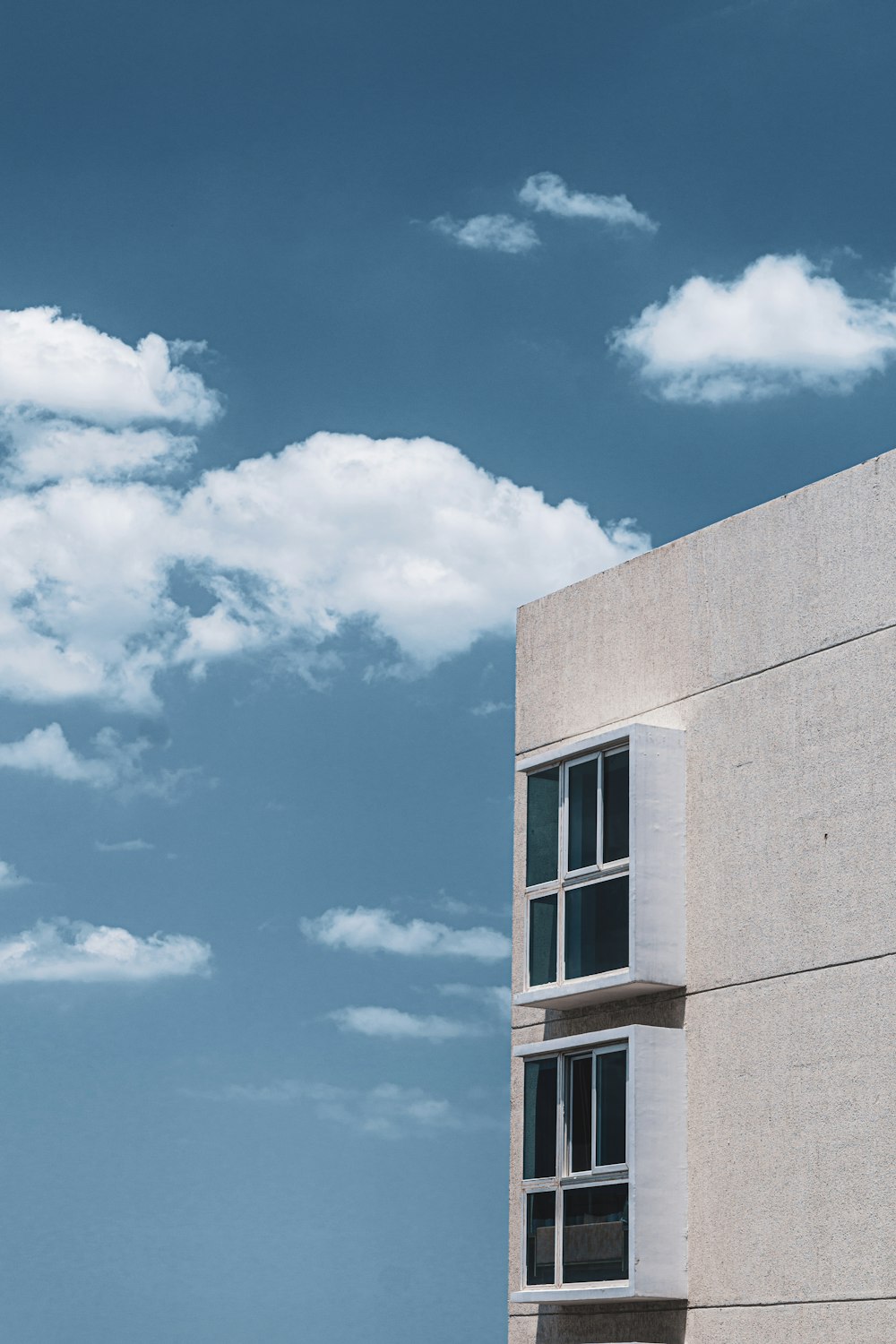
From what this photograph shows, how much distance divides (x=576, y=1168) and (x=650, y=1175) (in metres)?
1.03

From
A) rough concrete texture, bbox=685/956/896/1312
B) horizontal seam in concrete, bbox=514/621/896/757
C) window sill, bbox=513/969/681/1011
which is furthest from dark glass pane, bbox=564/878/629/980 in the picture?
horizontal seam in concrete, bbox=514/621/896/757

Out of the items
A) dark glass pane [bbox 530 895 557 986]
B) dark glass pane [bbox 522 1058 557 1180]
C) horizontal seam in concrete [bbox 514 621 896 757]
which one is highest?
horizontal seam in concrete [bbox 514 621 896 757]

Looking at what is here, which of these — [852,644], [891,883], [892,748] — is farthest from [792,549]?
[891,883]

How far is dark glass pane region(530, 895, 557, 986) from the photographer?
54.2ft

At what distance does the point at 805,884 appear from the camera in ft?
47.3

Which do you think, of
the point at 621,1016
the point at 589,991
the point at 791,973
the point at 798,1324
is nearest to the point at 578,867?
the point at 589,991

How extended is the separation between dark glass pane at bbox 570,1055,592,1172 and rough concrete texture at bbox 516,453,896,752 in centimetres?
324

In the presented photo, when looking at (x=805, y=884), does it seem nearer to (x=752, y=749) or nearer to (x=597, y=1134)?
(x=752, y=749)

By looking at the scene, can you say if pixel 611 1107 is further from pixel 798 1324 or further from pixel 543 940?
pixel 798 1324

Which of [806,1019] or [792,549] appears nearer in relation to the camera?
[806,1019]

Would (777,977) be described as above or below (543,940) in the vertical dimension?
below

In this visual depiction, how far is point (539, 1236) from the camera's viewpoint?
15984 millimetres

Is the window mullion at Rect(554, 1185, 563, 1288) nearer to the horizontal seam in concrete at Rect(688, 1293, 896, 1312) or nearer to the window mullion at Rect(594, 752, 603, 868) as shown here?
the horizontal seam in concrete at Rect(688, 1293, 896, 1312)

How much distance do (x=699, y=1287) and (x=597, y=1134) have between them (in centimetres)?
152
